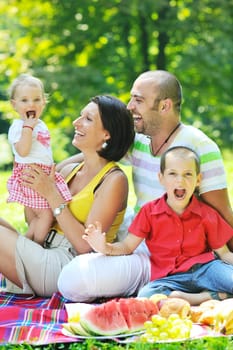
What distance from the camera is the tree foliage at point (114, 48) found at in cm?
1503

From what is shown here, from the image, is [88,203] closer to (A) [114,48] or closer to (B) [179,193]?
(B) [179,193]

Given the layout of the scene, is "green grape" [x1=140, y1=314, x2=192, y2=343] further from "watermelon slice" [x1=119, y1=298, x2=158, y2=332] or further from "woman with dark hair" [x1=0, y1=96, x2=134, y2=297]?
"woman with dark hair" [x1=0, y1=96, x2=134, y2=297]

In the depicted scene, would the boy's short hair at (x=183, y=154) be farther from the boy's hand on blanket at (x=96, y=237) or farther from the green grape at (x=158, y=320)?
the green grape at (x=158, y=320)

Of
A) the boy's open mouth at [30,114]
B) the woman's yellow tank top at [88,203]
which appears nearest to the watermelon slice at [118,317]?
the woman's yellow tank top at [88,203]

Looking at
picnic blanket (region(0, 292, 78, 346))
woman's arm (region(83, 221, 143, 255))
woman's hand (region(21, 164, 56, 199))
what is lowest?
picnic blanket (region(0, 292, 78, 346))

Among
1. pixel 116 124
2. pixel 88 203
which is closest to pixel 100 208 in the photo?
pixel 88 203

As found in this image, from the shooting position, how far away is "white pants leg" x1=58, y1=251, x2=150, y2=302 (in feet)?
14.3

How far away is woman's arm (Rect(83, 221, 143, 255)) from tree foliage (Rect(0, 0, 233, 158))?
1010cm

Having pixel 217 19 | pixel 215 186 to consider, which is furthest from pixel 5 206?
pixel 217 19

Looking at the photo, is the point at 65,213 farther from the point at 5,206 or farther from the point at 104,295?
the point at 5,206

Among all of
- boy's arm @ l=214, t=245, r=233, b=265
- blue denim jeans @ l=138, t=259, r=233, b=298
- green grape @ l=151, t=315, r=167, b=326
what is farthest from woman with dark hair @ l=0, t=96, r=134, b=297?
green grape @ l=151, t=315, r=167, b=326

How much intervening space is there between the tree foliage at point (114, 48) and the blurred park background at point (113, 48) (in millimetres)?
19

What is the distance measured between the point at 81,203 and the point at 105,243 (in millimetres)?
447

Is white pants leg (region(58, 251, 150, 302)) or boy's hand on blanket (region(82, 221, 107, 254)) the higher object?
boy's hand on blanket (region(82, 221, 107, 254))
